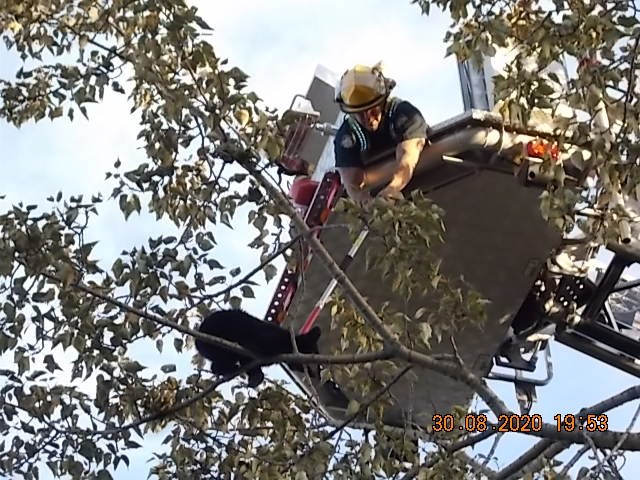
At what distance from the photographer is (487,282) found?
22.8 ft

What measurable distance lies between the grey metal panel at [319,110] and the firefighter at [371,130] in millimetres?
950

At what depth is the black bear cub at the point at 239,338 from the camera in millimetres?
4918

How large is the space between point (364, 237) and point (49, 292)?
4.43 feet

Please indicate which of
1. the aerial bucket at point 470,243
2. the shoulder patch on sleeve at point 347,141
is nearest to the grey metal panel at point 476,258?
the aerial bucket at point 470,243

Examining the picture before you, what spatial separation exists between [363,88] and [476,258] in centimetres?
148

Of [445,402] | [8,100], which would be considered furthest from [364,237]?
[445,402]

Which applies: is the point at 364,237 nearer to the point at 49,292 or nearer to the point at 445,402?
the point at 49,292

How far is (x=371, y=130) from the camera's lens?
5.87 m
